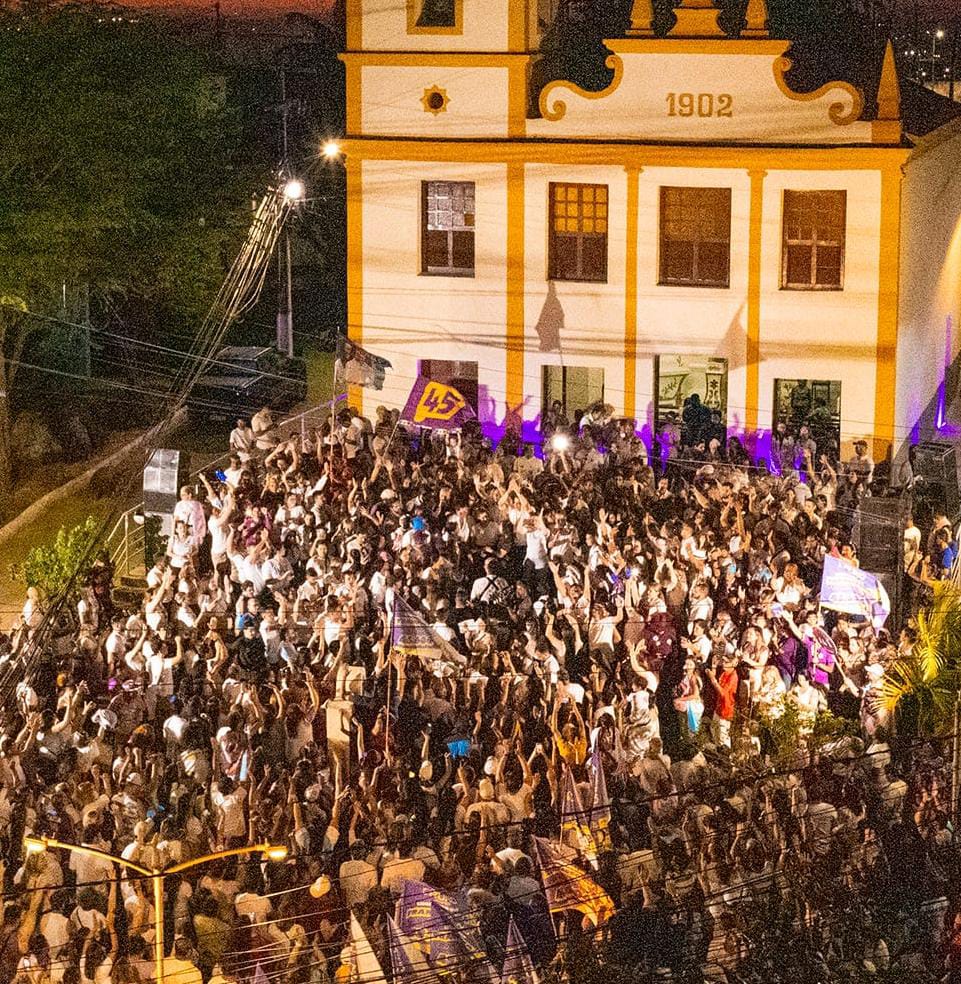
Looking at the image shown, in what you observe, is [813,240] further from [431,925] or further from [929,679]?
[431,925]

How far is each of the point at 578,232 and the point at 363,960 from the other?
57.1 ft

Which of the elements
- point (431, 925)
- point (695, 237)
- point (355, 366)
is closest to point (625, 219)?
point (695, 237)

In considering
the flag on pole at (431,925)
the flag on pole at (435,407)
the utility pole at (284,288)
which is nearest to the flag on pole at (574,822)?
the flag on pole at (431,925)

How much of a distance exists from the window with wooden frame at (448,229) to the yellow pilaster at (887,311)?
5848 millimetres

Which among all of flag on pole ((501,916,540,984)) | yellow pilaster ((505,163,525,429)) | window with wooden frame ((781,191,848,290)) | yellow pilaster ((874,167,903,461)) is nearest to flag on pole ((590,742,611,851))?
flag on pole ((501,916,540,984))

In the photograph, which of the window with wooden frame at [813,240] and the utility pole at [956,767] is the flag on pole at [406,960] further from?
the window with wooden frame at [813,240]

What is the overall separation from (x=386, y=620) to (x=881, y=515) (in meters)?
5.26

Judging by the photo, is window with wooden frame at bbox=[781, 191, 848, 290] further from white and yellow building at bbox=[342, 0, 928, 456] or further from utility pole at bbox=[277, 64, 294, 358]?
utility pole at bbox=[277, 64, 294, 358]

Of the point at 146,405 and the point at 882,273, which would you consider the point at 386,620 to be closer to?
the point at 882,273

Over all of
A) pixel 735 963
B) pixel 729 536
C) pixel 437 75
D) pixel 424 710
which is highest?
pixel 437 75

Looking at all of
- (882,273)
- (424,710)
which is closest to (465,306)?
(882,273)

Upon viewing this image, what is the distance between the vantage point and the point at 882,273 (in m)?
32.0

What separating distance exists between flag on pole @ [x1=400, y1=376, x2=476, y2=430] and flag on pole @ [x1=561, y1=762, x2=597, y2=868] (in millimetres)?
9757

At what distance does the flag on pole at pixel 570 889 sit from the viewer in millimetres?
18422
